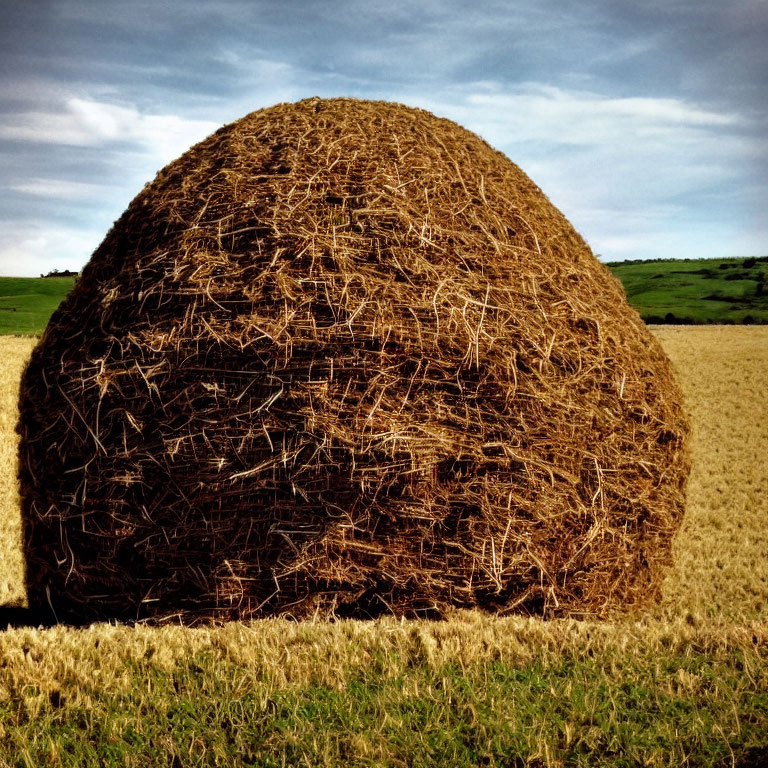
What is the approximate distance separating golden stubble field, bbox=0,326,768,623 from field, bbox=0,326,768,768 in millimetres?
1474

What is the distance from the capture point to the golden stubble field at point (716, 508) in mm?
6887

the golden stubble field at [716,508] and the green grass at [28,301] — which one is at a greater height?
the green grass at [28,301]

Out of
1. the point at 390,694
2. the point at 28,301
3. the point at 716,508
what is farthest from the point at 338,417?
the point at 28,301

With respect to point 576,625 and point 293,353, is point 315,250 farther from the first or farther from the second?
point 576,625

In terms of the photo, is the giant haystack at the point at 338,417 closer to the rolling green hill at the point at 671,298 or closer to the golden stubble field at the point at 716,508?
the golden stubble field at the point at 716,508

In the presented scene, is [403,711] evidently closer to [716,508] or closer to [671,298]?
[716,508]

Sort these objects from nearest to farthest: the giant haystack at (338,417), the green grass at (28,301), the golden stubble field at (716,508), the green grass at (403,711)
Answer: the green grass at (403,711)
the giant haystack at (338,417)
the golden stubble field at (716,508)
the green grass at (28,301)

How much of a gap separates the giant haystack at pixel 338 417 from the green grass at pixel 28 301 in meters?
29.6

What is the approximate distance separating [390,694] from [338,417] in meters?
1.59

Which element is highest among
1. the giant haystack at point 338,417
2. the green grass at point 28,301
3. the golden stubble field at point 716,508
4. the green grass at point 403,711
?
the green grass at point 28,301

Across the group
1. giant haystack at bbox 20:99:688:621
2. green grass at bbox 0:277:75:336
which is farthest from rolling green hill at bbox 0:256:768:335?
giant haystack at bbox 20:99:688:621

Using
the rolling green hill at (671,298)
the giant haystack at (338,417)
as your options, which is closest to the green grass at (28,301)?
the rolling green hill at (671,298)

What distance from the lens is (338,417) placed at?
15.0 ft

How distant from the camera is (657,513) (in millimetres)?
5590
